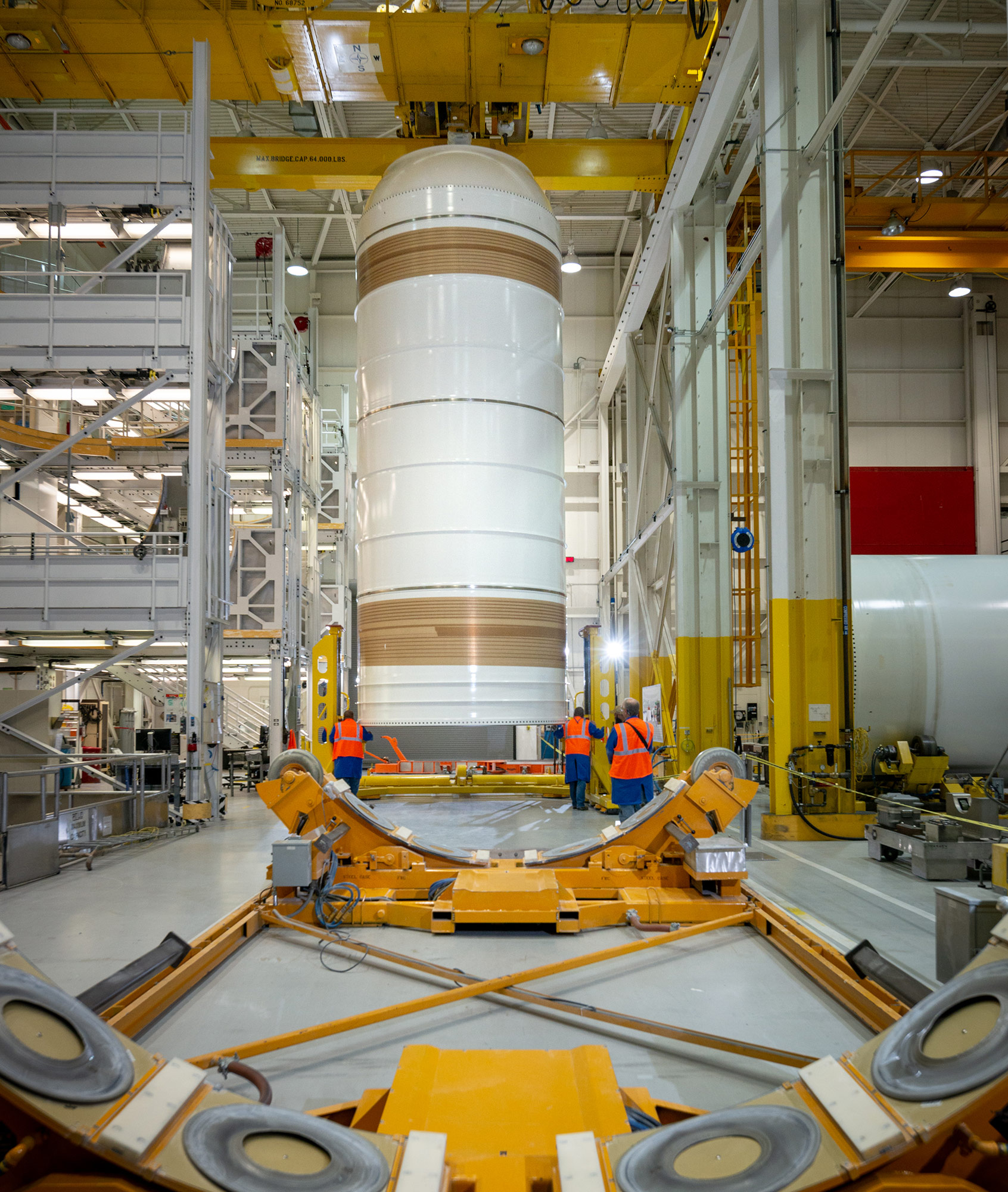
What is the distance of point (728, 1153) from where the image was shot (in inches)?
101

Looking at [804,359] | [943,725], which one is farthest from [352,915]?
[943,725]

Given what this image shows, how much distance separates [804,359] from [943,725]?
17.0ft

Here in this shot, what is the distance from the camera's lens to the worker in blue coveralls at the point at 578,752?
12.4m

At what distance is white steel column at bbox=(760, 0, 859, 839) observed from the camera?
33.0 ft

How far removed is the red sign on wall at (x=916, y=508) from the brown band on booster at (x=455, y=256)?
1790 cm

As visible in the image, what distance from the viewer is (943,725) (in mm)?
11648

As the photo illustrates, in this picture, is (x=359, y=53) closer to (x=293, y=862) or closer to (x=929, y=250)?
(x=293, y=862)

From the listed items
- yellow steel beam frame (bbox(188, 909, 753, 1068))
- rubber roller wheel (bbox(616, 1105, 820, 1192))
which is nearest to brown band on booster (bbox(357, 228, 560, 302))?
yellow steel beam frame (bbox(188, 909, 753, 1068))

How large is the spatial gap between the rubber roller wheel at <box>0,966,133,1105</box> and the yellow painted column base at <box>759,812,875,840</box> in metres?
8.37

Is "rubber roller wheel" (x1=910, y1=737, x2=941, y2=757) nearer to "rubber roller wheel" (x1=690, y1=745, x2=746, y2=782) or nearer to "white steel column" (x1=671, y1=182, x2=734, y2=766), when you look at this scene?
"white steel column" (x1=671, y1=182, x2=734, y2=766)

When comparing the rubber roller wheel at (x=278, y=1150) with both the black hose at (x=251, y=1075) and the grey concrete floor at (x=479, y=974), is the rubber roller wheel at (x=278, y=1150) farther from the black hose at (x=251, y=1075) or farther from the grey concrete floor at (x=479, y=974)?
the grey concrete floor at (x=479, y=974)

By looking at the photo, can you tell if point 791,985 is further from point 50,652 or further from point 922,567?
point 50,652

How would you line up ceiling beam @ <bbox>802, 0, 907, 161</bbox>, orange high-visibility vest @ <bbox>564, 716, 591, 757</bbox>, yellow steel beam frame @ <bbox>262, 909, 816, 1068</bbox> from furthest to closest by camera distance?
orange high-visibility vest @ <bbox>564, 716, 591, 757</bbox> < ceiling beam @ <bbox>802, 0, 907, 161</bbox> < yellow steel beam frame @ <bbox>262, 909, 816, 1068</bbox>

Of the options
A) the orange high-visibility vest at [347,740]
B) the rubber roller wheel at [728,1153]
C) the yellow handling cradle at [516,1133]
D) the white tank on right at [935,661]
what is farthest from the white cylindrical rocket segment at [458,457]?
the rubber roller wheel at [728,1153]
